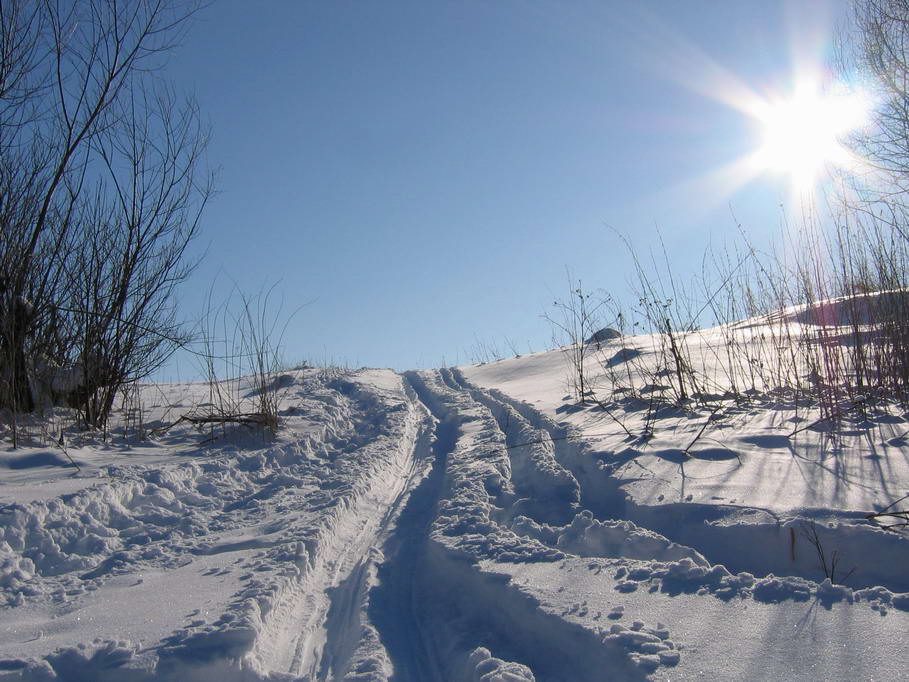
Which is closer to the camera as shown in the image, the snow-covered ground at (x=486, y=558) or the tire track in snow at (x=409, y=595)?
the snow-covered ground at (x=486, y=558)

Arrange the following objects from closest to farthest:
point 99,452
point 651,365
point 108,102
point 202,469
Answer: point 202,469 → point 99,452 → point 108,102 → point 651,365

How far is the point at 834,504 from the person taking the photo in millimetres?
2490

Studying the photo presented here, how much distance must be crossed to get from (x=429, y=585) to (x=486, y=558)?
0.90ft

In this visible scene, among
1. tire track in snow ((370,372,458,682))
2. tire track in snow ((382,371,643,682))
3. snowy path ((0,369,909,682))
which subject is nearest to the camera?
snowy path ((0,369,909,682))

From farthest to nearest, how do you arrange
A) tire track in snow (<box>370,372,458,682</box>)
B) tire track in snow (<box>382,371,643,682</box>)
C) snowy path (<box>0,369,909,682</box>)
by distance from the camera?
tire track in snow (<box>370,372,458,682</box>)
tire track in snow (<box>382,371,643,682</box>)
snowy path (<box>0,369,909,682</box>)

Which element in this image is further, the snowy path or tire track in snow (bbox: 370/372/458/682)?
tire track in snow (bbox: 370/372/458/682)

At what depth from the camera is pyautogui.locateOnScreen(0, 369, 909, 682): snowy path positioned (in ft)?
6.07

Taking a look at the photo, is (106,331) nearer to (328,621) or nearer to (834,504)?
(328,621)

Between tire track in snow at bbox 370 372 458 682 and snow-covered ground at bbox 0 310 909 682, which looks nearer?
snow-covered ground at bbox 0 310 909 682

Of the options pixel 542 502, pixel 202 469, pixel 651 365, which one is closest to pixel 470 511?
pixel 542 502

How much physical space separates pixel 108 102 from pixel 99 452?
137 inches

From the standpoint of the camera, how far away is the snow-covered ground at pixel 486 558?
1.90 metres

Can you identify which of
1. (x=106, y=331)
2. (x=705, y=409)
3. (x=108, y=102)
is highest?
(x=108, y=102)

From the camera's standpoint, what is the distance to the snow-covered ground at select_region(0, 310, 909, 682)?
1896mm
